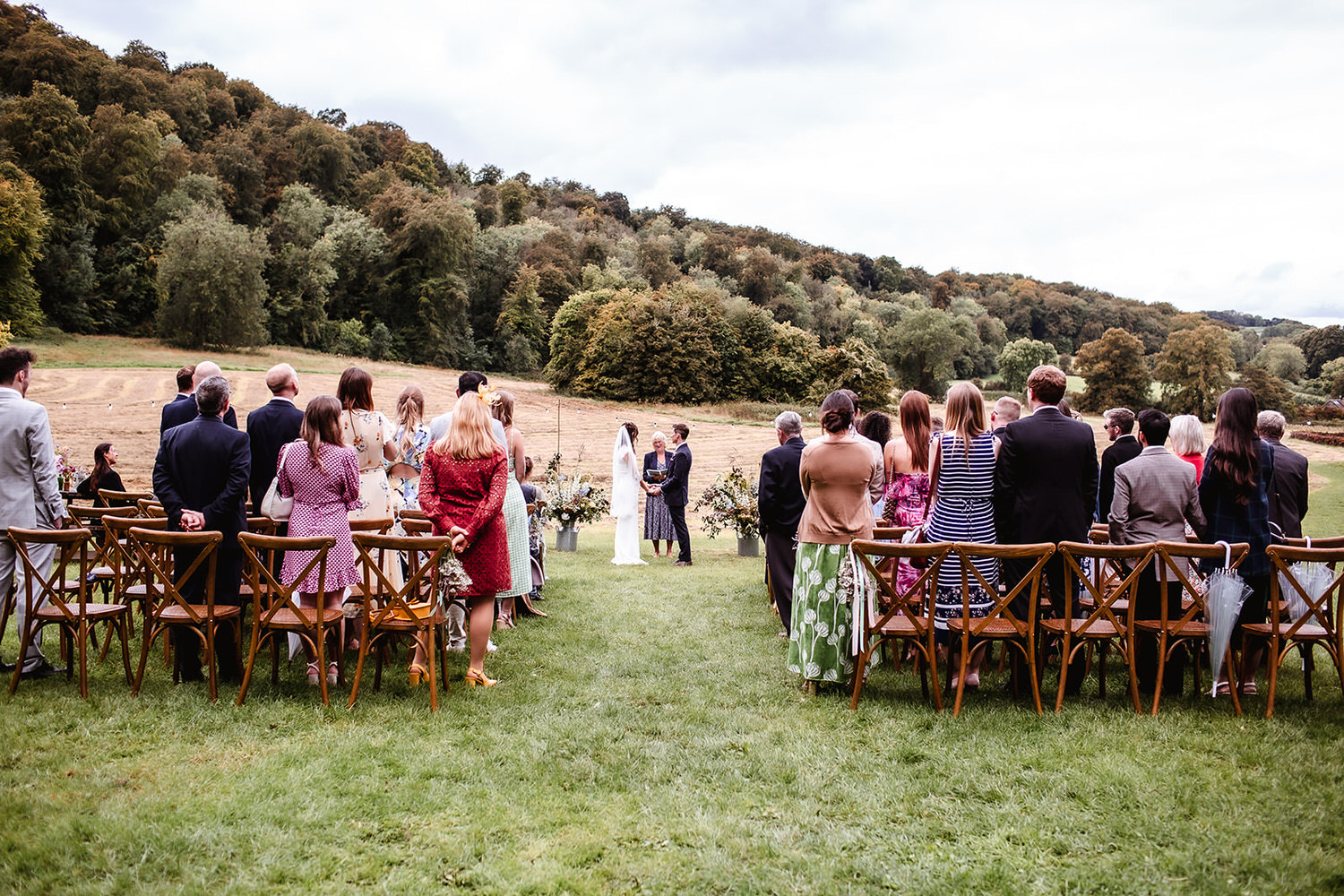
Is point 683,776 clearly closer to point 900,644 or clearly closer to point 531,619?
point 900,644

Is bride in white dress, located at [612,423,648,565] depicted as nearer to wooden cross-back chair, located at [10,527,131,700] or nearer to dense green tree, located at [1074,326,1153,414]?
wooden cross-back chair, located at [10,527,131,700]

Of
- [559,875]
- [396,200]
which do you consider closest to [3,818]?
[559,875]

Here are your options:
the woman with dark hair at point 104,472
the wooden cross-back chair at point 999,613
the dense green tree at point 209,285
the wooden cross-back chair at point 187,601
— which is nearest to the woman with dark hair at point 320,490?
the wooden cross-back chair at point 187,601

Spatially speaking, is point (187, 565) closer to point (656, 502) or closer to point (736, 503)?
point (656, 502)

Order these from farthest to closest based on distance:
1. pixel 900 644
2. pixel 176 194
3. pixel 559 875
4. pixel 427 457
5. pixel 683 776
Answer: pixel 176 194
pixel 900 644
pixel 427 457
pixel 683 776
pixel 559 875

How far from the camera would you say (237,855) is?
10.5 feet

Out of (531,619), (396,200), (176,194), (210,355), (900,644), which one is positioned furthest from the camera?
(396,200)

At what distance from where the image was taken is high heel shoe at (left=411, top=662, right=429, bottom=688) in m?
5.56

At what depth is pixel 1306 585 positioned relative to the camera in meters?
5.02

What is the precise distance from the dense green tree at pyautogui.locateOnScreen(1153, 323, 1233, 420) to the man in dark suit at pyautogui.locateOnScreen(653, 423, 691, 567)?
57.1 metres

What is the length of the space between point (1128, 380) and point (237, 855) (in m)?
67.0

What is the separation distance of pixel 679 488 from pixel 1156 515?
295 inches

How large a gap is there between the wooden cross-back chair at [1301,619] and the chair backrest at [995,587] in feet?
4.36

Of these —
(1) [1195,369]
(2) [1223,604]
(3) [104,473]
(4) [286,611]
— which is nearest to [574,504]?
(3) [104,473]
